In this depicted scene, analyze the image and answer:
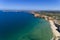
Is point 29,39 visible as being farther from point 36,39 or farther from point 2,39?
point 2,39

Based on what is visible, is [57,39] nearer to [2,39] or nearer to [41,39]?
[41,39]

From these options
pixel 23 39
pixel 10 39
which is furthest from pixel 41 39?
pixel 10 39

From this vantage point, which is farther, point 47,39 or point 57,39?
point 47,39

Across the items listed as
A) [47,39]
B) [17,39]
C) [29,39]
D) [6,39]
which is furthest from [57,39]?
[6,39]

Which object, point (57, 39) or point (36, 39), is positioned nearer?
point (57, 39)

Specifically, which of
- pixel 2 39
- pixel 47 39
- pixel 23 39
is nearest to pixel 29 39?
pixel 23 39

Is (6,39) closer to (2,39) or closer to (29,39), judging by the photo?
(2,39)
